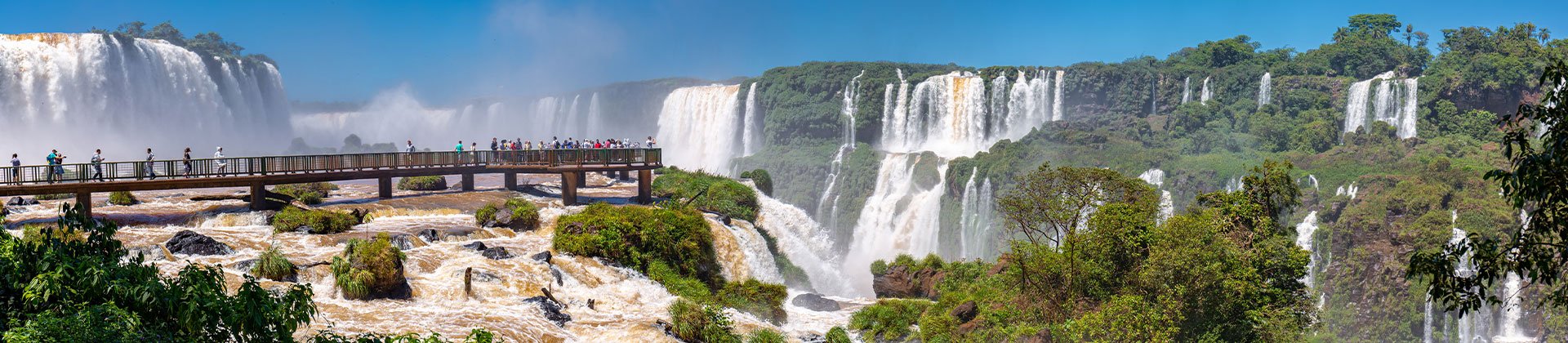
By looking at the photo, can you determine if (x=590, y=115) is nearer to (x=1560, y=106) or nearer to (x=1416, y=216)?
(x=1416, y=216)

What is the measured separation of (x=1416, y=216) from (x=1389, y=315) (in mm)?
5375

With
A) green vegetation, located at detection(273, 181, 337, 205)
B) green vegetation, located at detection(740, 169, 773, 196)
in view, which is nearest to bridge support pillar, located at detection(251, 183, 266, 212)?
green vegetation, located at detection(273, 181, 337, 205)

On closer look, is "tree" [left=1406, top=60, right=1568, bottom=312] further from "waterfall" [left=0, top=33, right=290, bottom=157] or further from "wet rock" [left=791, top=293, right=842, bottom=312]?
"waterfall" [left=0, top=33, right=290, bottom=157]

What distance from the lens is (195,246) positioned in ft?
75.3

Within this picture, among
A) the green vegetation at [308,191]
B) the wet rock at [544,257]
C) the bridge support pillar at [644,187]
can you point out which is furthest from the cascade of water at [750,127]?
the wet rock at [544,257]

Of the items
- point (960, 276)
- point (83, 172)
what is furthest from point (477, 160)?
point (960, 276)

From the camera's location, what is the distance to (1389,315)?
4656 cm

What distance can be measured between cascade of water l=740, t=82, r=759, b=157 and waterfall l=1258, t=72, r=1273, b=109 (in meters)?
39.2

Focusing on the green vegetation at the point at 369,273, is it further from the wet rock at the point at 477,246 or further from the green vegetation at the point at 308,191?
the green vegetation at the point at 308,191

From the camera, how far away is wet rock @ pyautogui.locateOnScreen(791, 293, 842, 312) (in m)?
28.9

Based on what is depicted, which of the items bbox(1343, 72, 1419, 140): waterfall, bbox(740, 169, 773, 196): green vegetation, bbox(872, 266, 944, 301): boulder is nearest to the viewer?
bbox(872, 266, 944, 301): boulder

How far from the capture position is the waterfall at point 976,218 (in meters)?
61.8

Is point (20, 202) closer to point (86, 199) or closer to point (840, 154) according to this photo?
point (86, 199)

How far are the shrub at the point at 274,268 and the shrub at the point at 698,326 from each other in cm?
752
